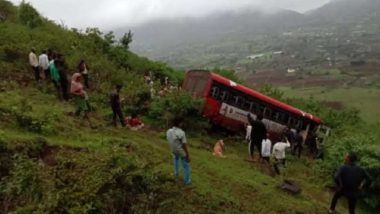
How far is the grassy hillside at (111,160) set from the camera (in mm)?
10070

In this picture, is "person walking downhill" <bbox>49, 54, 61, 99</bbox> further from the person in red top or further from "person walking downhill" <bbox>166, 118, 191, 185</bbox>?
"person walking downhill" <bbox>166, 118, 191, 185</bbox>

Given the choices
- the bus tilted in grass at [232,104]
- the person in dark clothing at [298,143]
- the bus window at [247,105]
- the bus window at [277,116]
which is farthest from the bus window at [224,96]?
the person in dark clothing at [298,143]

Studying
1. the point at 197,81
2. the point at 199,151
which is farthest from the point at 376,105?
the point at 199,151

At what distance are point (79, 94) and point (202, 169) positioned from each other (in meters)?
4.72

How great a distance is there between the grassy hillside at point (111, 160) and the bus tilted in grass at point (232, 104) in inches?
37.7

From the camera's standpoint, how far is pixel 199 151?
1734cm

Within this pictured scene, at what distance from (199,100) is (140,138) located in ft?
17.1

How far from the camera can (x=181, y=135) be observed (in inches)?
449

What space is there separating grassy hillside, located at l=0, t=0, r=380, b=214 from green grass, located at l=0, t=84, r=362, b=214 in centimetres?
3

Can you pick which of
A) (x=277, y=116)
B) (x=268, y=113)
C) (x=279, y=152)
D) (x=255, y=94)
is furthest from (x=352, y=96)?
(x=279, y=152)

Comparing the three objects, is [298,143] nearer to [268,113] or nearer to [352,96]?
[268,113]

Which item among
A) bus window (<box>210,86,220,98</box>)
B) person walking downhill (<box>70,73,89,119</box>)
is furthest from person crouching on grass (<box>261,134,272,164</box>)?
bus window (<box>210,86,220,98</box>)

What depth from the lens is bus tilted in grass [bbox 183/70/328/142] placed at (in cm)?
2238

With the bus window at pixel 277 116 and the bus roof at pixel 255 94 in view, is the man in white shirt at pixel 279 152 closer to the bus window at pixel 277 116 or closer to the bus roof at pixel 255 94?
the bus roof at pixel 255 94
